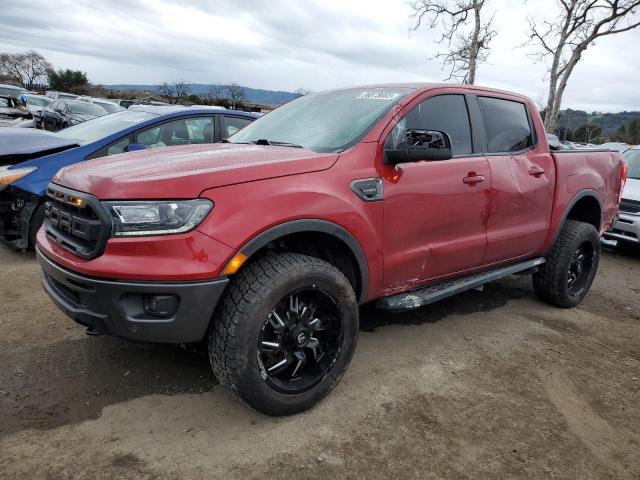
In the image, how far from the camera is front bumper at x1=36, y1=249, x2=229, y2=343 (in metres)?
2.17

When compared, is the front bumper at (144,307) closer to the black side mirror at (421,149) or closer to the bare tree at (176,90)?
the black side mirror at (421,149)

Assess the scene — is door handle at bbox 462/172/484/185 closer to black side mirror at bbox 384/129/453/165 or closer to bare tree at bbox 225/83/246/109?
black side mirror at bbox 384/129/453/165

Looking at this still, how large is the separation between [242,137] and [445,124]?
4.84 ft

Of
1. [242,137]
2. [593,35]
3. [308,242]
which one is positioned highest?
[593,35]

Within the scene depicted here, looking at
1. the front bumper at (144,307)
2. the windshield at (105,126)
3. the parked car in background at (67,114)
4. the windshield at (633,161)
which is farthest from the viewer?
the parked car in background at (67,114)

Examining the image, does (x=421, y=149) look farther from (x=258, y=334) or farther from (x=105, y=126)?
(x=105, y=126)

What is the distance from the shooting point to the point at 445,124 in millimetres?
3436

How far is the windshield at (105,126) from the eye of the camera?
17.8 ft

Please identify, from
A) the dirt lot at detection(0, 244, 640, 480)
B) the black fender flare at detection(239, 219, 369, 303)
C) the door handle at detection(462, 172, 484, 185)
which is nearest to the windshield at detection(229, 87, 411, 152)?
the black fender flare at detection(239, 219, 369, 303)

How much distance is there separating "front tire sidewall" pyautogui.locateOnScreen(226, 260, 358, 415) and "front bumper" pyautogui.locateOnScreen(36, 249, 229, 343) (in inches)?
8.1

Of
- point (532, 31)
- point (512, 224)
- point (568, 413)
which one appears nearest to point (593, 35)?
point (532, 31)

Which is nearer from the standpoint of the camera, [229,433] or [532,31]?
[229,433]

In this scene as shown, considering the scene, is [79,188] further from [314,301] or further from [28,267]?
[28,267]

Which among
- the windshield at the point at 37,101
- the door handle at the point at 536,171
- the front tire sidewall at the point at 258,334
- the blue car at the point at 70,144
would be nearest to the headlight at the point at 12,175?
the blue car at the point at 70,144
